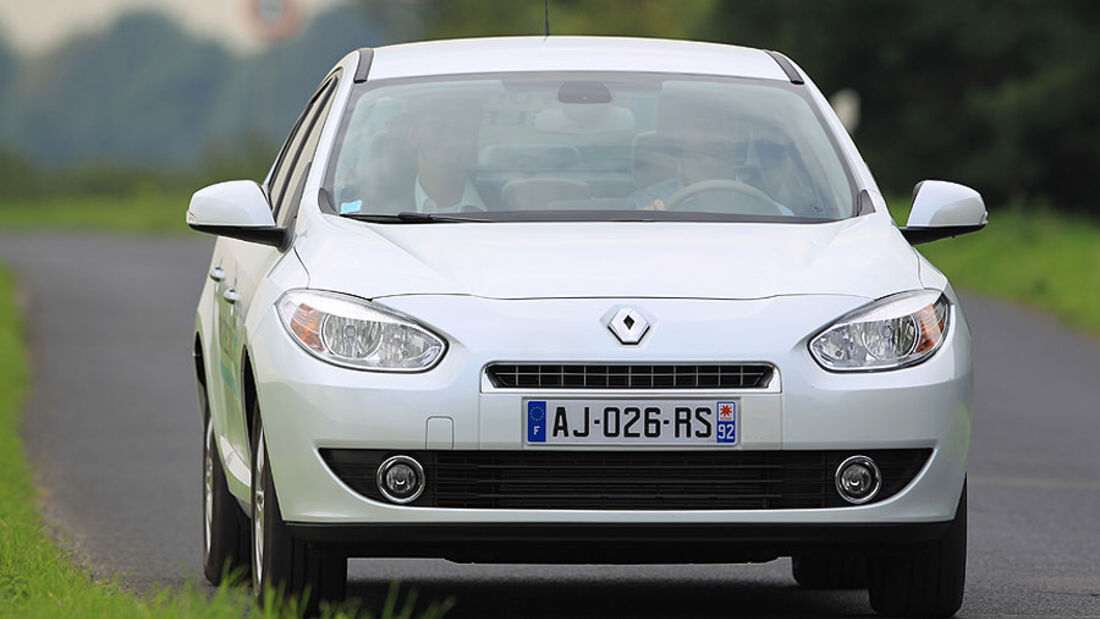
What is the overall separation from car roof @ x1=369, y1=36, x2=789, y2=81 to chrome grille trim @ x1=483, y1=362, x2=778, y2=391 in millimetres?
1654

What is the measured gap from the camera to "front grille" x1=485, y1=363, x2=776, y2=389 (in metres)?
5.86

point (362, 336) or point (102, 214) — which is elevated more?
point (362, 336)

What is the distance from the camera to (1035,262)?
25.5m

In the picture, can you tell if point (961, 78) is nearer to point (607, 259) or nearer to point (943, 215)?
point (943, 215)

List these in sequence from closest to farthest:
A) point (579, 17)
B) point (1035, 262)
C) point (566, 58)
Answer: point (566, 58)
point (1035, 262)
point (579, 17)

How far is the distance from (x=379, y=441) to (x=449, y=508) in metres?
0.23

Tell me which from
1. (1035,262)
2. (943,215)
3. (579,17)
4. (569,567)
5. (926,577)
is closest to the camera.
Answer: (926,577)

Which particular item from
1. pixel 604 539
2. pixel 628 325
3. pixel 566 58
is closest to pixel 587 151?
pixel 566 58

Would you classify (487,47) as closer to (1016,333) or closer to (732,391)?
(732,391)

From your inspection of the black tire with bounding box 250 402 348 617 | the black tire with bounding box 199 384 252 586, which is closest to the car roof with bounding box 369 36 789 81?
the black tire with bounding box 199 384 252 586

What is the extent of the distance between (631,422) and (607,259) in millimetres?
503

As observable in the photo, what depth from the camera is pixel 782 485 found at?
19.6 ft

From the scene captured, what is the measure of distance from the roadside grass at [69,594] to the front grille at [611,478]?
29 cm

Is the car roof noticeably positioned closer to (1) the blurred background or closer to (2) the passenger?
(2) the passenger
